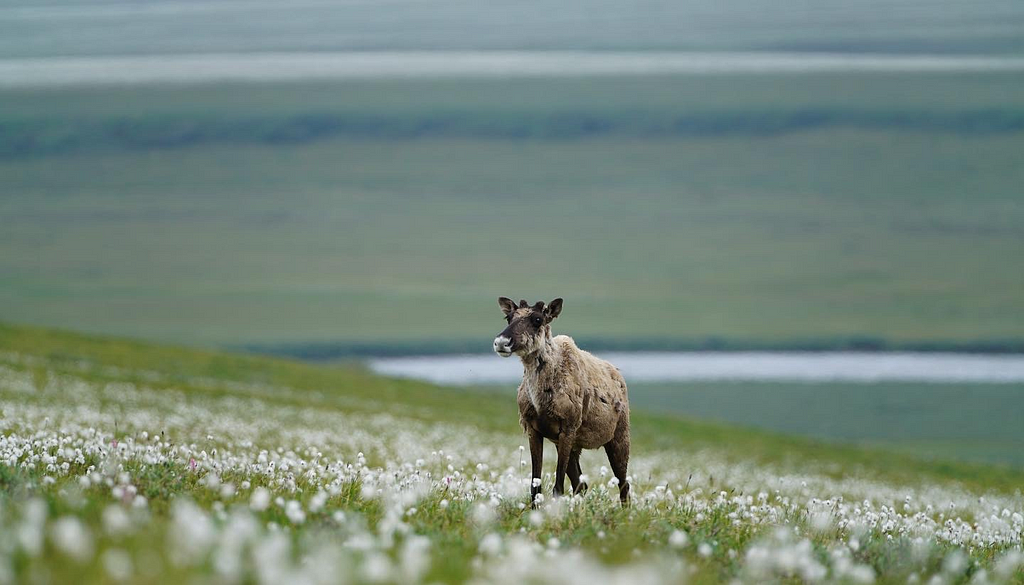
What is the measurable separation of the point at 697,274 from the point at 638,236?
85.0 ft

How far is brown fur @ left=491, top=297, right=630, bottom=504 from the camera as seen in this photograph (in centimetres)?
1103

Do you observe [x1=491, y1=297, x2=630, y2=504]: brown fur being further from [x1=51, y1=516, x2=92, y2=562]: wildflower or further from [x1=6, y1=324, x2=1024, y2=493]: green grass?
[x1=6, y1=324, x2=1024, y2=493]: green grass

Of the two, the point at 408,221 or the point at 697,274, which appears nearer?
the point at 697,274

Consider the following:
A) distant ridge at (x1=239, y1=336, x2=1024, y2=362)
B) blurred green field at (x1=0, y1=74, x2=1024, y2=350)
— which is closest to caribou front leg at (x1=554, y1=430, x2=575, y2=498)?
distant ridge at (x1=239, y1=336, x2=1024, y2=362)

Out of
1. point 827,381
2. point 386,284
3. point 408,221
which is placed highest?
point 408,221

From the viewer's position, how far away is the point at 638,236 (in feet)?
559

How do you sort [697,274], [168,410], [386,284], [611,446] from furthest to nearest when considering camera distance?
Answer: [697,274] → [386,284] → [168,410] → [611,446]

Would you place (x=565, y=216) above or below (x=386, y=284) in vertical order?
above

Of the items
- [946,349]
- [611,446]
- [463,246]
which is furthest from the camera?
[463,246]

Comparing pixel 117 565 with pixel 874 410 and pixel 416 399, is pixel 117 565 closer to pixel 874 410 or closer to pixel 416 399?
pixel 416 399

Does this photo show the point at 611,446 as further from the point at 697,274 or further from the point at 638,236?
the point at 638,236

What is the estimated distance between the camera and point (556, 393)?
11.1m

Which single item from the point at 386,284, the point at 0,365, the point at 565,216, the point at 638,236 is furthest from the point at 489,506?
the point at 565,216

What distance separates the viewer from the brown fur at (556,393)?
1103 cm
